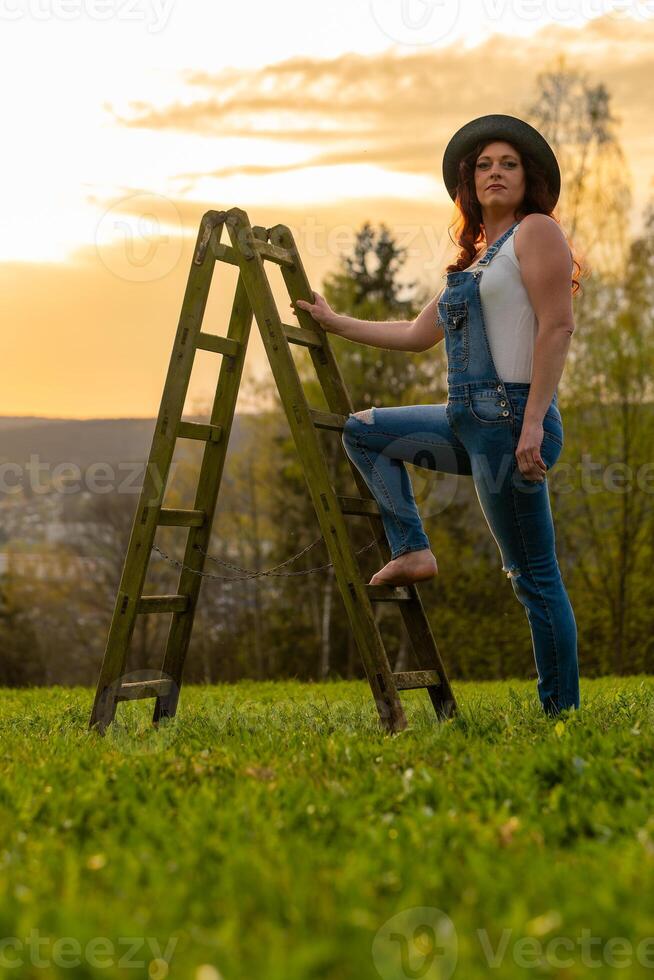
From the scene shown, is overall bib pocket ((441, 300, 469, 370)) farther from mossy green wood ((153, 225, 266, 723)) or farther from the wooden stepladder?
mossy green wood ((153, 225, 266, 723))

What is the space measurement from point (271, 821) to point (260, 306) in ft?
9.66

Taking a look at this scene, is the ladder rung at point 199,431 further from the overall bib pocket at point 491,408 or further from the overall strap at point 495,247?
the overall strap at point 495,247

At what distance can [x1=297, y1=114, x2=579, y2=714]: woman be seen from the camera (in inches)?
192

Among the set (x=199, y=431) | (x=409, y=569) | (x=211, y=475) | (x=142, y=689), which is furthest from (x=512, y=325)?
(x=142, y=689)

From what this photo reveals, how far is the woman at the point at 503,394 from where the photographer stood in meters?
4.89

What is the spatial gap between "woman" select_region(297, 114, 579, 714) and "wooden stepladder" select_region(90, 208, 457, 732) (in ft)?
0.71

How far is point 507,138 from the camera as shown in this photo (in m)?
5.11

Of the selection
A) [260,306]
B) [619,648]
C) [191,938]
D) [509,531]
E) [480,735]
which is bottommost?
[619,648]

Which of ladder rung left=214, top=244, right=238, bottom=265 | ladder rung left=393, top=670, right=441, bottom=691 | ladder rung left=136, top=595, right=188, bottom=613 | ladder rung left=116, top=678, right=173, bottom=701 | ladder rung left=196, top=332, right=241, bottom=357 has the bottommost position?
ladder rung left=116, top=678, right=173, bottom=701

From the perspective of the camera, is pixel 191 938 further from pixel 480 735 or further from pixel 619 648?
pixel 619 648

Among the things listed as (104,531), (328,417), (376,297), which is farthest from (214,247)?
(104,531)

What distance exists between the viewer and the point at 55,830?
3391mm

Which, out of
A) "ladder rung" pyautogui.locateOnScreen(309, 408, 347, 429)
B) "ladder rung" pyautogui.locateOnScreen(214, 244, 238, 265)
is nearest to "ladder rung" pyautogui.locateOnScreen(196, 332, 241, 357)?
"ladder rung" pyautogui.locateOnScreen(214, 244, 238, 265)

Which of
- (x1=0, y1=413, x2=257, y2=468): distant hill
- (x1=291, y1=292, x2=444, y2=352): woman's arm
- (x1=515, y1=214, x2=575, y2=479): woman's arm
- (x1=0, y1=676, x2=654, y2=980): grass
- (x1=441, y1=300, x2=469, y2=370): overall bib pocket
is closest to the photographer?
(x1=0, y1=676, x2=654, y2=980): grass
